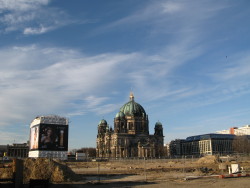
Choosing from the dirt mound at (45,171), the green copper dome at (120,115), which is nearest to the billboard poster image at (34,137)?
the green copper dome at (120,115)

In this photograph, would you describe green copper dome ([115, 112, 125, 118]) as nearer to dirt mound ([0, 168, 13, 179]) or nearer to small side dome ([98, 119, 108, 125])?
small side dome ([98, 119, 108, 125])

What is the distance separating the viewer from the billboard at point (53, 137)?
305 ft

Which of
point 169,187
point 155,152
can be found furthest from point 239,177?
point 155,152

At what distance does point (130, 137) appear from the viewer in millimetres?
138500

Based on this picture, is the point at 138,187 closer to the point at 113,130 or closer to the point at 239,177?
the point at 239,177

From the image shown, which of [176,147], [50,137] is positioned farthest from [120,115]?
[176,147]

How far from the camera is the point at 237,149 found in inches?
5571

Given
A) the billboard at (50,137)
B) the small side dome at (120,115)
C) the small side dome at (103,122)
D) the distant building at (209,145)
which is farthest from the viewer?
the small side dome at (103,122)

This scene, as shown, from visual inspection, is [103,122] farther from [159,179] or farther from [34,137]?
[159,179]

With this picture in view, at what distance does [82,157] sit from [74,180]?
265 ft

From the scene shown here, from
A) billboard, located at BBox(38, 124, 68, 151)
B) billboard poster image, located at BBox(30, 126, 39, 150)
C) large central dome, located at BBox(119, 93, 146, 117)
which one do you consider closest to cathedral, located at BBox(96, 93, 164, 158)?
large central dome, located at BBox(119, 93, 146, 117)

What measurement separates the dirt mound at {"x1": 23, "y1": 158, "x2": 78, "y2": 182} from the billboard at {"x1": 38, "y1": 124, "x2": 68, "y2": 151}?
6169 cm

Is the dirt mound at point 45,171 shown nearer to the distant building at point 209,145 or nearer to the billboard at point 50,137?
the billboard at point 50,137

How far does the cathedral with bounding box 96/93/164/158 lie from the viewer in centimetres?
13412
